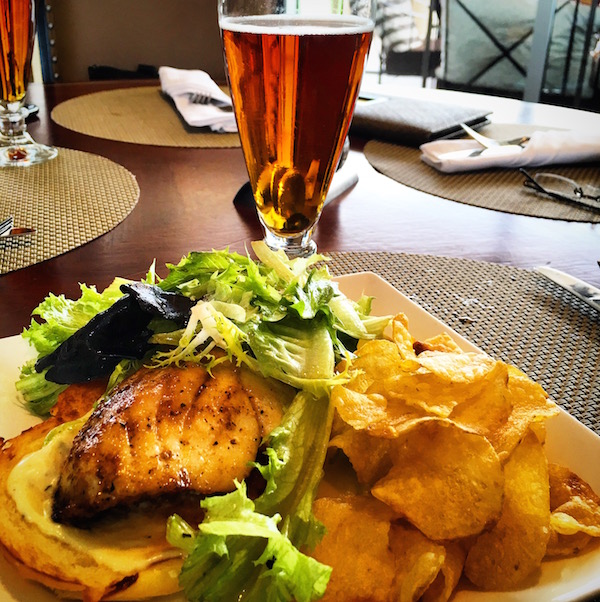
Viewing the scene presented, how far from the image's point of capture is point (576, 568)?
1.96ft

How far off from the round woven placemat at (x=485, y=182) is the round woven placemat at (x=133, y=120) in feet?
1.55

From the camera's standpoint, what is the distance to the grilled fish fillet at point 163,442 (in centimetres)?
61

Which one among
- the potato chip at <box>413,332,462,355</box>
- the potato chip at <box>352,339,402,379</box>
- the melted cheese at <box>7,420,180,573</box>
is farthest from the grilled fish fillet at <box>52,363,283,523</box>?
the potato chip at <box>413,332,462,355</box>

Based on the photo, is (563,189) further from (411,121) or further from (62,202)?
(62,202)

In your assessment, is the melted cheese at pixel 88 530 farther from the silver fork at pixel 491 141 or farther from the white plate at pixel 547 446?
the silver fork at pixel 491 141

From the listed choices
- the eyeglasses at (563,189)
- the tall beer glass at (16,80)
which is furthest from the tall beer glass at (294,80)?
the tall beer glass at (16,80)

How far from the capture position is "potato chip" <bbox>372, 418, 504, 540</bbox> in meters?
0.62

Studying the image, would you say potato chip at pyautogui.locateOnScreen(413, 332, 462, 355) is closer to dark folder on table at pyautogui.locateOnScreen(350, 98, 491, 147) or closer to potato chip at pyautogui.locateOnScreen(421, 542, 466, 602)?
potato chip at pyautogui.locateOnScreen(421, 542, 466, 602)

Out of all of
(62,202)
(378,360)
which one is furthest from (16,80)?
(378,360)

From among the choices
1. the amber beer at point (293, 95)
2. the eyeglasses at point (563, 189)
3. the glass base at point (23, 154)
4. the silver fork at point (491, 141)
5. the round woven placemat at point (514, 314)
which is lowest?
the round woven placemat at point (514, 314)

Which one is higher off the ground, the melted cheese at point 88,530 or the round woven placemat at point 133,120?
the round woven placemat at point 133,120

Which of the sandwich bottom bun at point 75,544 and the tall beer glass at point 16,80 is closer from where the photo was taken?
the sandwich bottom bun at point 75,544

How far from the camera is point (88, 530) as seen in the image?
619 millimetres

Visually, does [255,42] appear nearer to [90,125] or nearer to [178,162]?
[178,162]
